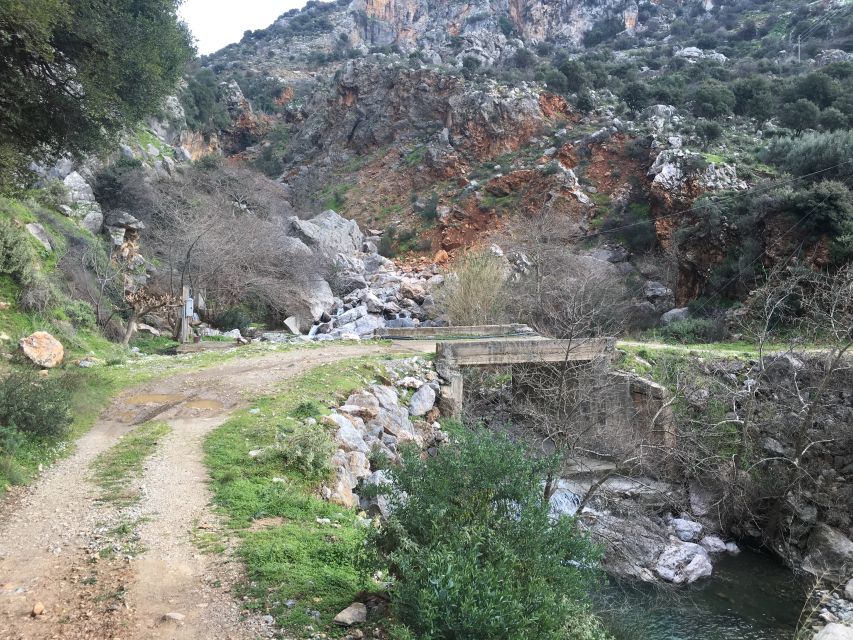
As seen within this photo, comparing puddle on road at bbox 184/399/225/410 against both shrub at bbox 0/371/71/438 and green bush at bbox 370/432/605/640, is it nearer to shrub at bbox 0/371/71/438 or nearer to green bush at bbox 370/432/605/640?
shrub at bbox 0/371/71/438

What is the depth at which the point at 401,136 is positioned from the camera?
45.8 metres

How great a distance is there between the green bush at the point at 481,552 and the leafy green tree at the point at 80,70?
6.35 metres

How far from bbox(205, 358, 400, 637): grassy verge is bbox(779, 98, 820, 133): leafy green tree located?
33.4m

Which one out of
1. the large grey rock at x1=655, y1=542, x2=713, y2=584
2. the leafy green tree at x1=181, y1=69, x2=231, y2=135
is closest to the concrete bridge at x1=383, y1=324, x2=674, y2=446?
the large grey rock at x1=655, y1=542, x2=713, y2=584

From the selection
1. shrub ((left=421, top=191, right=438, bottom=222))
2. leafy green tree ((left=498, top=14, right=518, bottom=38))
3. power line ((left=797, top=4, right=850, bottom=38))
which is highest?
leafy green tree ((left=498, top=14, right=518, bottom=38))

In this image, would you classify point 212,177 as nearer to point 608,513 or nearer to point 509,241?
point 509,241

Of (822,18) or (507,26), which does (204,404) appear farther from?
(507,26)

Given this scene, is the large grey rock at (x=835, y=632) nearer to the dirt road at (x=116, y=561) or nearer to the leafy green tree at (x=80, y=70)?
the dirt road at (x=116, y=561)

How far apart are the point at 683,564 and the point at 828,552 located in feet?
9.28

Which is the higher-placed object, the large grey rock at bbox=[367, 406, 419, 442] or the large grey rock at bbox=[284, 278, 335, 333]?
the large grey rock at bbox=[284, 278, 335, 333]

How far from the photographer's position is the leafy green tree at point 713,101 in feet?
114

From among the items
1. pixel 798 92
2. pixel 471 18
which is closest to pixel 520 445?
pixel 798 92

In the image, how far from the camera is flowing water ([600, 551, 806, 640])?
8.39m

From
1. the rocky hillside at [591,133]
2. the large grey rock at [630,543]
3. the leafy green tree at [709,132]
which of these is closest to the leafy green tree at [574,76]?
the rocky hillside at [591,133]
